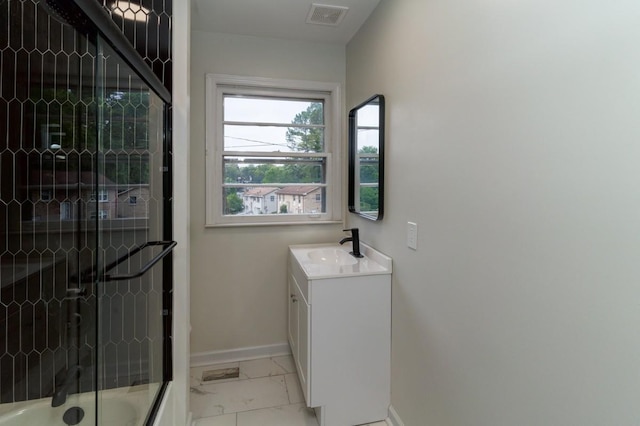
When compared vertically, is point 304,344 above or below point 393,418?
above

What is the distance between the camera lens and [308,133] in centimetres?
257

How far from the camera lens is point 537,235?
938mm

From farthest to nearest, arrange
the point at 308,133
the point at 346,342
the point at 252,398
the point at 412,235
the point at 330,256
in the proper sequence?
the point at 308,133, the point at 330,256, the point at 252,398, the point at 346,342, the point at 412,235

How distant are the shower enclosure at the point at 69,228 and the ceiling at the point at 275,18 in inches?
35.0

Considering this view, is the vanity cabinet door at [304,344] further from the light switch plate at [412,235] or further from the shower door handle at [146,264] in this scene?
the shower door handle at [146,264]

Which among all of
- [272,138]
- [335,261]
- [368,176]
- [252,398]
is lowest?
[252,398]

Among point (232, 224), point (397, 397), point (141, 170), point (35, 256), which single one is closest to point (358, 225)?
point (232, 224)

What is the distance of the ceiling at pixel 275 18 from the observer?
198 cm

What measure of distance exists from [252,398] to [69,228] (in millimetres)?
1450

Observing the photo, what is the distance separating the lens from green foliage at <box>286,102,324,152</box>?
2543 mm

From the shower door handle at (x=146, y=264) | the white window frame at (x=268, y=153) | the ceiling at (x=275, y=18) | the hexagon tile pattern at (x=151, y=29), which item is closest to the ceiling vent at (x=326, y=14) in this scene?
the ceiling at (x=275, y=18)

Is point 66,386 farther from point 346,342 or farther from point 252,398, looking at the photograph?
point 346,342

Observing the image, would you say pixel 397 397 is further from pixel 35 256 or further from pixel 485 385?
pixel 35 256

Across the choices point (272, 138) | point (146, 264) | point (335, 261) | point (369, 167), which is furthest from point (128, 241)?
point (369, 167)
